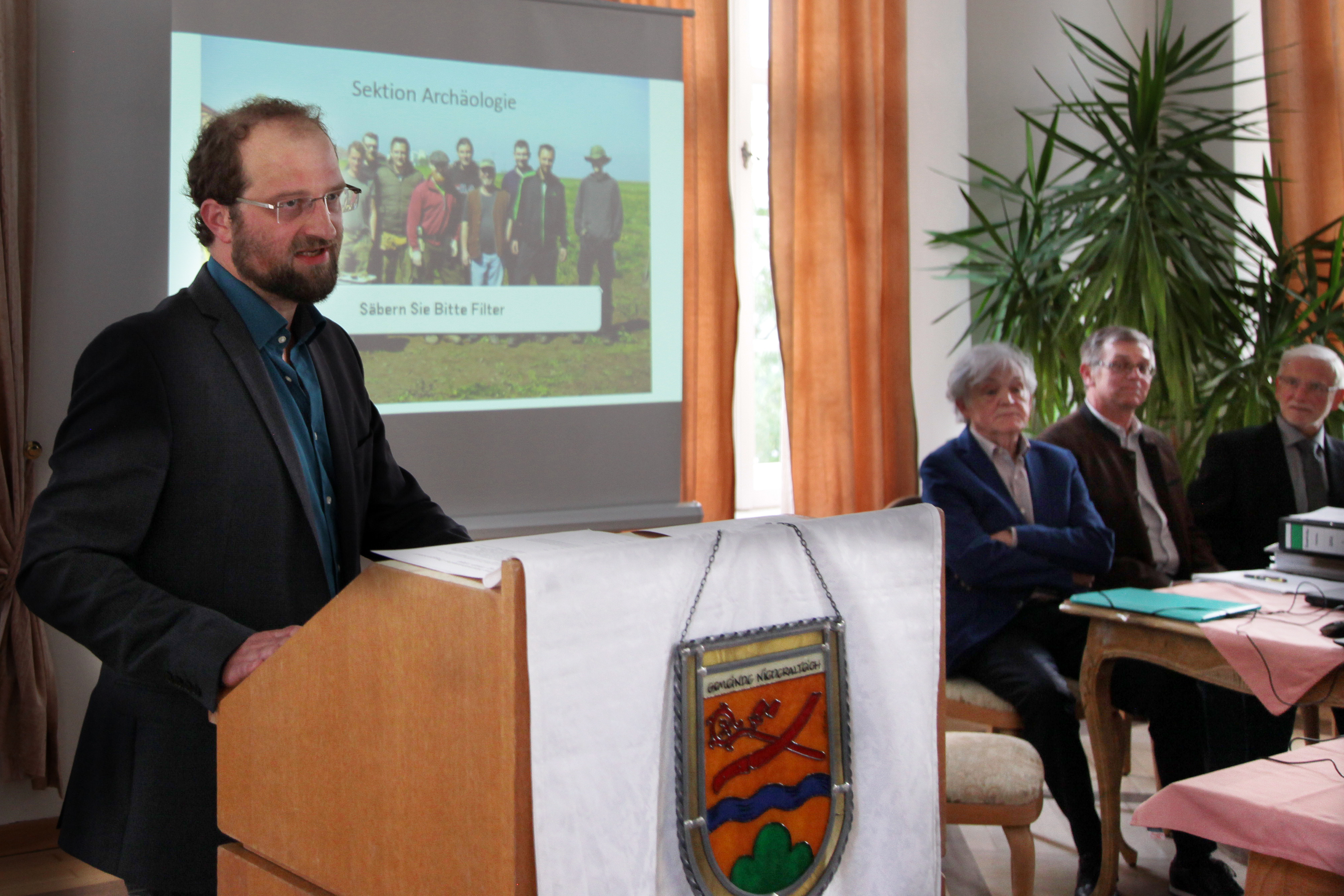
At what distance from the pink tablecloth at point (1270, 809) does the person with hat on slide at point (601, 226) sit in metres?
2.37

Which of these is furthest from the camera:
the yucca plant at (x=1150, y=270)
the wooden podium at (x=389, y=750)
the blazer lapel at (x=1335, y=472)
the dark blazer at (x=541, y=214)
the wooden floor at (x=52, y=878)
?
the yucca plant at (x=1150, y=270)

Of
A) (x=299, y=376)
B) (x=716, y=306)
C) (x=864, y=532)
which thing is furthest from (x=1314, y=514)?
(x=299, y=376)

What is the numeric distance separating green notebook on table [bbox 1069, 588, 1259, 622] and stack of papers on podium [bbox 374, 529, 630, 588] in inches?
80.8

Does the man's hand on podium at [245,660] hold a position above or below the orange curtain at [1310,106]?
below

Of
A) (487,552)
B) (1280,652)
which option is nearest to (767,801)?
(487,552)

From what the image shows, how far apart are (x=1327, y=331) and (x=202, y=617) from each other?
14.4ft

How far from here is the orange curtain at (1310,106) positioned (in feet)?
16.5

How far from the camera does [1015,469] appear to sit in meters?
3.47

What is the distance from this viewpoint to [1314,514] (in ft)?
9.66

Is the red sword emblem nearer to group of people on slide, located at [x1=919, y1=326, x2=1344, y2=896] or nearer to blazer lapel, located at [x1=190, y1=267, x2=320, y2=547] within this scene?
blazer lapel, located at [x1=190, y1=267, x2=320, y2=547]

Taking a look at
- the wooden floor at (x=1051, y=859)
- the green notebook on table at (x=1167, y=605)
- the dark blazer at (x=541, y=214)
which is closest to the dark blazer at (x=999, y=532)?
the green notebook on table at (x=1167, y=605)

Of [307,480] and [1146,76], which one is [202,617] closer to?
[307,480]

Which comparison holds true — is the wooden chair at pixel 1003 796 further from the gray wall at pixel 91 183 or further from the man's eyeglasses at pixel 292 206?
the gray wall at pixel 91 183

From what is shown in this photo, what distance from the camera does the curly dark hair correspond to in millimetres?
1408
